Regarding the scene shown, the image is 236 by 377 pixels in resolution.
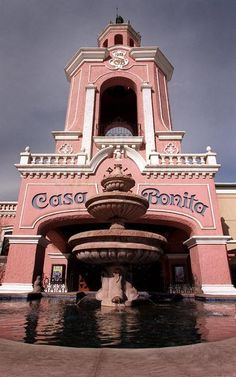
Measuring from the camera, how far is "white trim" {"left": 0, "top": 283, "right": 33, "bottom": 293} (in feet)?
34.8

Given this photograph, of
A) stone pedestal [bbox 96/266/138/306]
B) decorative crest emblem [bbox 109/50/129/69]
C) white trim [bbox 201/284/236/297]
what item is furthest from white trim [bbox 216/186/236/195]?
stone pedestal [bbox 96/266/138/306]

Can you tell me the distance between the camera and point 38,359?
6.50ft

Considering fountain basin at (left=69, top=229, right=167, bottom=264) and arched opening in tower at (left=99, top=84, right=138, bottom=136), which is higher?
arched opening in tower at (left=99, top=84, right=138, bottom=136)

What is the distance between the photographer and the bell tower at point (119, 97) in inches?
587

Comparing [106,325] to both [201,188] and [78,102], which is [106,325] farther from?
[78,102]

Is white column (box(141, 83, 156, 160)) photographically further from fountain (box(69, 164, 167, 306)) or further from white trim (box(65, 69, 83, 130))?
fountain (box(69, 164, 167, 306))

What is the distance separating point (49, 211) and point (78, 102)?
8792 mm

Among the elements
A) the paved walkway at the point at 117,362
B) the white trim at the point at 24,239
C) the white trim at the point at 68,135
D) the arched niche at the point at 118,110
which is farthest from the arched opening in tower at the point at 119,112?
the paved walkway at the point at 117,362

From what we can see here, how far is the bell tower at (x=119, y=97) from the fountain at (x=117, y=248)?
6.42m

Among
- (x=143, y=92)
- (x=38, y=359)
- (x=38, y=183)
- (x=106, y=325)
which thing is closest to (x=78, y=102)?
(x=143, y=92)

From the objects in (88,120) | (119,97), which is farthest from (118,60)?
(88,120)

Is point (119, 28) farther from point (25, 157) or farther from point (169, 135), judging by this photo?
point (25, 157)

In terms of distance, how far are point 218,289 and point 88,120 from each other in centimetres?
1195

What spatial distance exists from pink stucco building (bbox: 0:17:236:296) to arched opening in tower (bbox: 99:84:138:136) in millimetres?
1521
